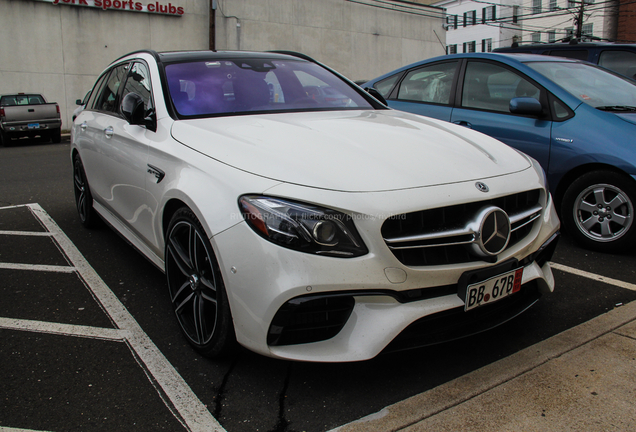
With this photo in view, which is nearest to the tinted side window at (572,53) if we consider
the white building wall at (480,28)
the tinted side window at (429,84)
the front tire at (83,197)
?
the tinted side window at (429,84)

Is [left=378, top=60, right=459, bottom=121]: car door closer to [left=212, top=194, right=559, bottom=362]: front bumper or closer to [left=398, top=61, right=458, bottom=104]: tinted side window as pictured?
[left=398, top=61, right=458, bottom=104]: tinted side window

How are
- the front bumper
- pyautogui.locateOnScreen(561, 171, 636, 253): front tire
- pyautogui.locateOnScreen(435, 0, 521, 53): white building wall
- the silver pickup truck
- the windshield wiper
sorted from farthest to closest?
pyautogui.locateOnScreen(435, 0, 521, 53): white building wall, the silver pickup truck, the windshield wiper, pyautogui.locateOnScreen(561, 171, 636, 253): front tire, the front bumper

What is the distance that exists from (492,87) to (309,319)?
143 inches

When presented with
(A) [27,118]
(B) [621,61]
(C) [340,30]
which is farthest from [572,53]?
(C) [340,30]

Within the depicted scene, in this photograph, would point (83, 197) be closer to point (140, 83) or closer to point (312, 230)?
point (140, 83)

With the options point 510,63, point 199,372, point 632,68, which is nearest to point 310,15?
point 632,68

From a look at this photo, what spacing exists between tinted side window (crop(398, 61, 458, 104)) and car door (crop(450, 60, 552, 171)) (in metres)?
0.17

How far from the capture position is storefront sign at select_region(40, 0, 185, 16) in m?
19.1

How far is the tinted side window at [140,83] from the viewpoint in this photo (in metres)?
3.32

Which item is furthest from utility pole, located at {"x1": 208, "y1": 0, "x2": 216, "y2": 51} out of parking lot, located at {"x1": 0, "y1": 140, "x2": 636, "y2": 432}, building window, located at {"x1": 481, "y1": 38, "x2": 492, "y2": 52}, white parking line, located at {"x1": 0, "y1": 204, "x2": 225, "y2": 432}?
building window, located at {"x1": 481, "y1": 38, "x2": 492, "y2": 52}

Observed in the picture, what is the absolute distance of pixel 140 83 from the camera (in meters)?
3.57

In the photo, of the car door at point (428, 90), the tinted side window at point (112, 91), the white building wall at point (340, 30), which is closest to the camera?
the tinted side window at point (112, 91)

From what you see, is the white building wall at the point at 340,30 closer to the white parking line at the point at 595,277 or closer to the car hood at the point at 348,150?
the white parking line at the point at 595,277

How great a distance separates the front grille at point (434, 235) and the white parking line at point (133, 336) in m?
1.03
